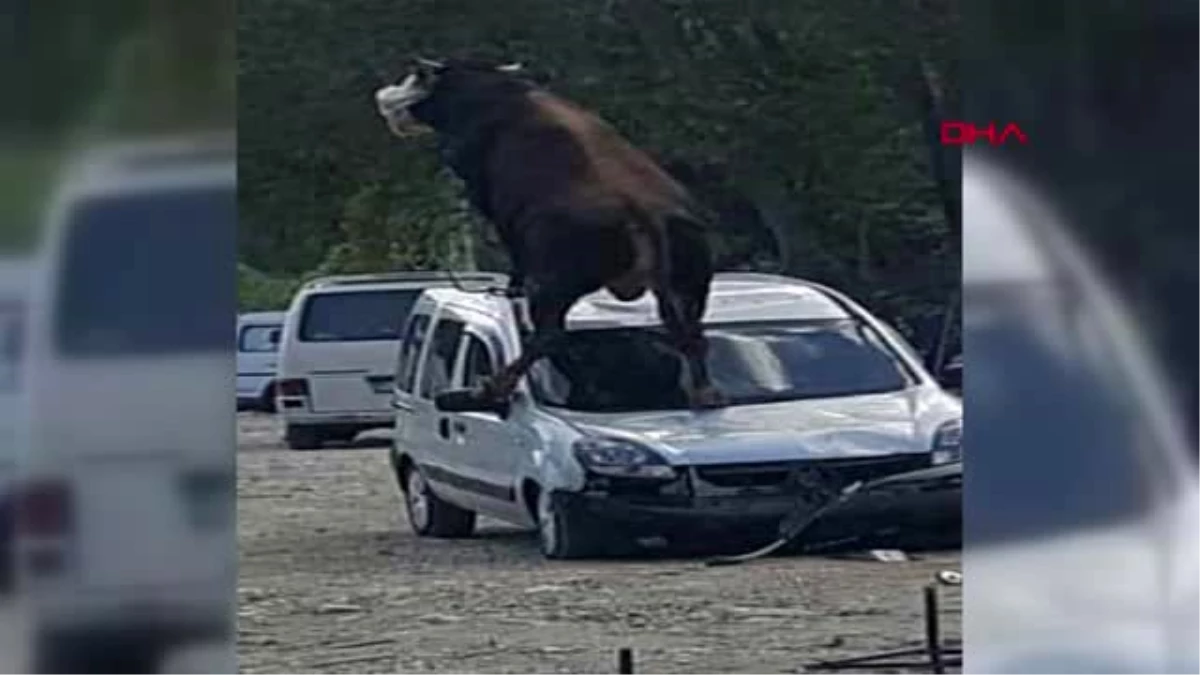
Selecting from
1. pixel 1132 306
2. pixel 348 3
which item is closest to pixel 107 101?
pixel 348 3

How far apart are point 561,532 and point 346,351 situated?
0.62 meters

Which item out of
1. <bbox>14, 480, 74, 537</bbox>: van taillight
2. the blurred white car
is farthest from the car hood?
<bbox>14, 480, 74, 537</bbox>: van taillight

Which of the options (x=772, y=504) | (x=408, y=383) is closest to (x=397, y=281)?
(x=408, y=383)

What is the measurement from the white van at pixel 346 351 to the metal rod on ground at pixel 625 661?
0.72m

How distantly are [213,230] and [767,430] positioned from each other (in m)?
1.28

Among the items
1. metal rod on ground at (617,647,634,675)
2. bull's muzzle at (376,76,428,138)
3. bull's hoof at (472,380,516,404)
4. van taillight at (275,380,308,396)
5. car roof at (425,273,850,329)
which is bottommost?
metal rod on ground at (617,647,634,675)

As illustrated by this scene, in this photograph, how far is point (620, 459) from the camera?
5.71m

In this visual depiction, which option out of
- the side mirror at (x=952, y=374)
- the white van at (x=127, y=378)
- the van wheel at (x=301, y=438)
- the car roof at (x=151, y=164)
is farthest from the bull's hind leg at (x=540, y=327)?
the side mirror at (x=952, y=374)

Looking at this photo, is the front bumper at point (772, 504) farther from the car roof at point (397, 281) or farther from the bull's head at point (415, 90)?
the bull's head at point (415, 90)

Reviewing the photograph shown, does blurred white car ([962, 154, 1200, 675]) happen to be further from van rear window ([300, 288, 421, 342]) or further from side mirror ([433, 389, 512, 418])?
van rear window ([300, 288, 421, 342])

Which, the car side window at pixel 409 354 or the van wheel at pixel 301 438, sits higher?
the car side window at pixel 409 354

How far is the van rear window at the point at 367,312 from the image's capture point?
566cm

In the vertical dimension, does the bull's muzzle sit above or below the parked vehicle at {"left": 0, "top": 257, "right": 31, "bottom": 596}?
above

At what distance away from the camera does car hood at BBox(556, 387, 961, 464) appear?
18.7 feet
